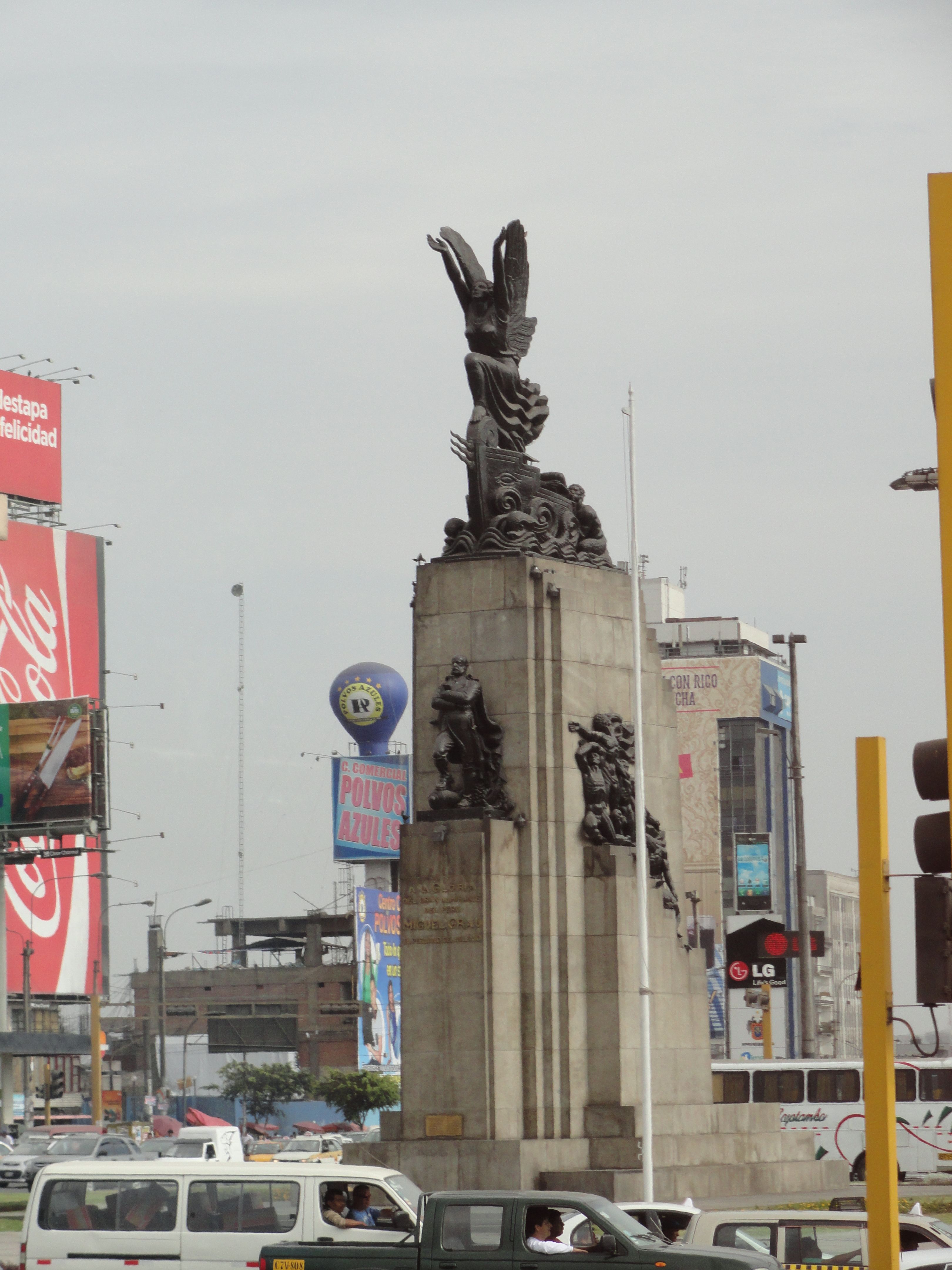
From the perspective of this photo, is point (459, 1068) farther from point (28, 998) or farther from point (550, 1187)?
point (28, 998)

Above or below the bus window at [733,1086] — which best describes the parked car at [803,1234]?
above

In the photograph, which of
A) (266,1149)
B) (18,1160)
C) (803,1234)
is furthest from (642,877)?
(266,1149)

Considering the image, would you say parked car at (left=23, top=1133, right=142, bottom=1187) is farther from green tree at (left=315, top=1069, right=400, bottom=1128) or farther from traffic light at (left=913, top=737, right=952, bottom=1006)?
green tree at (left=315, top=1069, right=400, bottom=1128)

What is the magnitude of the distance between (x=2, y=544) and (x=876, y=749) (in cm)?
11823

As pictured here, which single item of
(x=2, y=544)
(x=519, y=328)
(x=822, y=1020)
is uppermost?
(x=2, y=544)

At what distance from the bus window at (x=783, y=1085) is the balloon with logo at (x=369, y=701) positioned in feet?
280

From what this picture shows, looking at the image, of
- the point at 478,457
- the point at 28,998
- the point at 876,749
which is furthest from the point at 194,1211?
the point at 28,998

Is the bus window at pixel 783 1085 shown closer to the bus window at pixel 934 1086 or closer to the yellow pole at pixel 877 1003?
the bus window at pixel 934 1086

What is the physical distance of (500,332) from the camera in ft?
110

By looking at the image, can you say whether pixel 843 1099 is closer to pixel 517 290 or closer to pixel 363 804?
pixel 517 290

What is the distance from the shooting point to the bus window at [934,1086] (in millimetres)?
45906

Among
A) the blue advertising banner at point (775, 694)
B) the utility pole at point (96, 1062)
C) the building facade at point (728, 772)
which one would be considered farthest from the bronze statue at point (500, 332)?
the blue advertising banner at point (775, 694)

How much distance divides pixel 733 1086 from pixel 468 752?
18.4 meters

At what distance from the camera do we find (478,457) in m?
32.8
